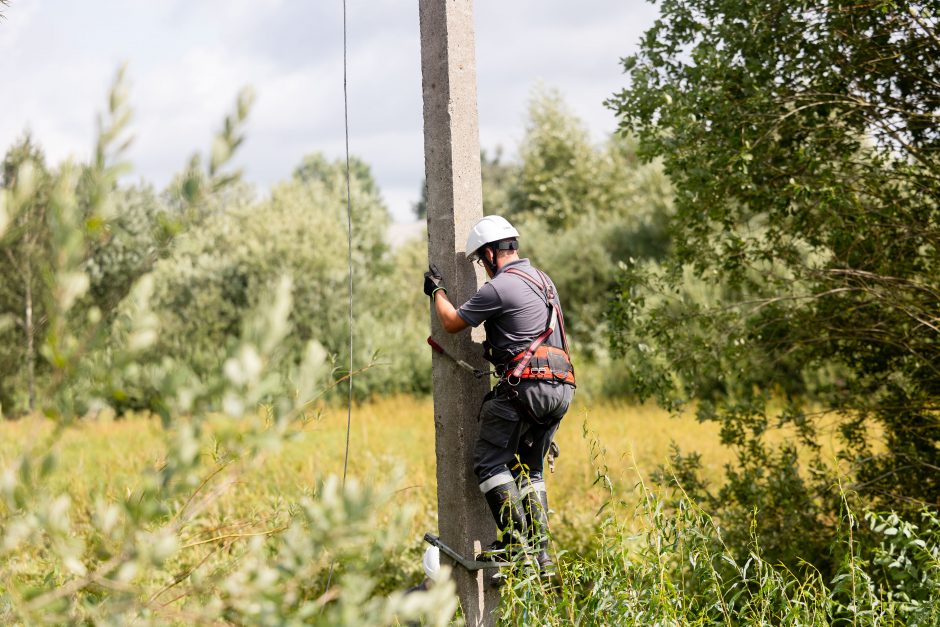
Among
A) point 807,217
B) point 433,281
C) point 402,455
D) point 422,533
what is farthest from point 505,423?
point 402,455

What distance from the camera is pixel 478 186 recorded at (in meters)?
4.20

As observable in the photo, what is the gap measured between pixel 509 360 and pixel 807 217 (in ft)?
8.50

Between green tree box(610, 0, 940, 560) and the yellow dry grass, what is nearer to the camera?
A: green tree box(610, 0, 940, 560)

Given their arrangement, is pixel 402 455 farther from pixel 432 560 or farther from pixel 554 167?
pixel 554 167

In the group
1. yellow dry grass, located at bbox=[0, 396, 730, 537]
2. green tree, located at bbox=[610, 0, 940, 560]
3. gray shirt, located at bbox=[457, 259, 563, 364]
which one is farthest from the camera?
yellow dry grass, located at bbox=[0, 396, 730, 537]

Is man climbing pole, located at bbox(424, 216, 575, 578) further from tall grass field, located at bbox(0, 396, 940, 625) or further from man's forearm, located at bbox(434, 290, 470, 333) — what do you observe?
tall grass field, located at bbox(0, 396, 940, 625)

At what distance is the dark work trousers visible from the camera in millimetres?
4027

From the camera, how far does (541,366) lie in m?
4.14

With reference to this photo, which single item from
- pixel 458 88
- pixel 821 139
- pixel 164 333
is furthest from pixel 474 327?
pixel 164 333

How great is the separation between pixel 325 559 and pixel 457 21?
3.23 meters

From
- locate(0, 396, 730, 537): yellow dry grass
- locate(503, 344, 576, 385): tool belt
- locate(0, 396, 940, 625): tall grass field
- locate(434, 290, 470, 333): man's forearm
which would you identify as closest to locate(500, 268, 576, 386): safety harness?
locate(503, 344, 576, 385): tool belt

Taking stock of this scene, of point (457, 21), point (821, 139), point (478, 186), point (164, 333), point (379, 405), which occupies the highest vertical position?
point (457, 21)

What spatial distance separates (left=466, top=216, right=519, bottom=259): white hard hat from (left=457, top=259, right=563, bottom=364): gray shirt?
7.1 inches

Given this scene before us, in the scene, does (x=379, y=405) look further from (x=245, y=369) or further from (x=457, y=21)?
(x=245, y=369)
